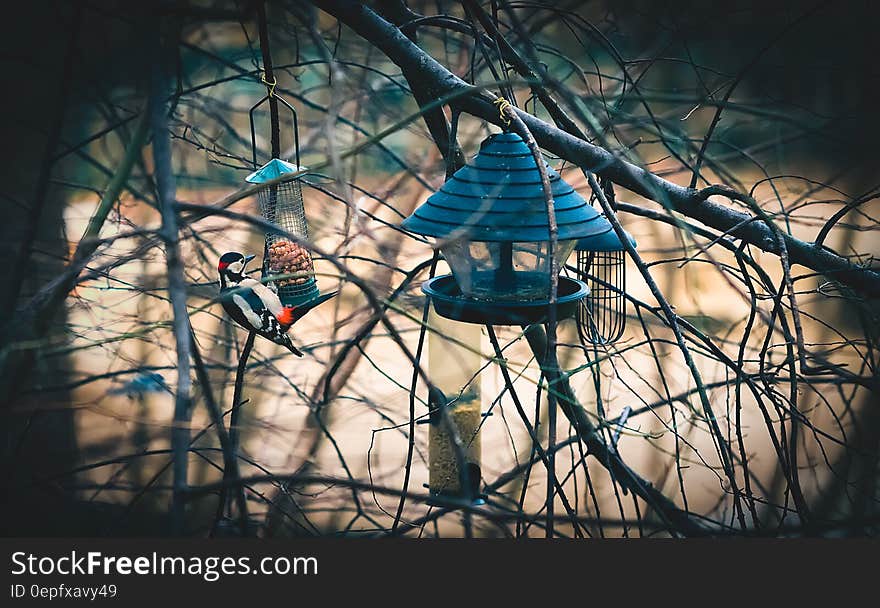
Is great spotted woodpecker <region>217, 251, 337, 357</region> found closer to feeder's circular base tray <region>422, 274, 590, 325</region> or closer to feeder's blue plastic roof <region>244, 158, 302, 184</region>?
feeder's blue plastic roof <region>244, 158, 302, 184</region>

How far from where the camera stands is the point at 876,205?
4059 mm

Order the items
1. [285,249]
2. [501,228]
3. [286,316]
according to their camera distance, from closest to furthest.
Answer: [501,228], [286,316], [285,249]

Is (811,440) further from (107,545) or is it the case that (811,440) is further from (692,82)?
(107,545)

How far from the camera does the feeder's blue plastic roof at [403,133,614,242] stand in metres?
1.44

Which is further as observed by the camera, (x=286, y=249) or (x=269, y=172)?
(x=286, y=249)

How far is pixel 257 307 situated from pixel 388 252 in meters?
0.33

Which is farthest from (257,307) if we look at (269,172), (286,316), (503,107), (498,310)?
(503,107)

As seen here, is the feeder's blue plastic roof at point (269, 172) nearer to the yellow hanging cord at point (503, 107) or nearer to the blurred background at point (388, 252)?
the blurred background at point (388, 252)

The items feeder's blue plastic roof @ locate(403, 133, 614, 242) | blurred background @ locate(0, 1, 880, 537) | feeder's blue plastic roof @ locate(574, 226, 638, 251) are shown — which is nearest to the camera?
feeder's blue plastic roof @ locate(403, 133, 614, 242)

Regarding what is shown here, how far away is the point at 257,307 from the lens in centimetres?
174

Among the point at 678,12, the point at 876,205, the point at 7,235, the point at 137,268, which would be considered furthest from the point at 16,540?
the point at 876,205

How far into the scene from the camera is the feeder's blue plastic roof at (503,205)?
1.44m

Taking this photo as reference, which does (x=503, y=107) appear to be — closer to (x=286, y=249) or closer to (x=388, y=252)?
(x=388, y=252)

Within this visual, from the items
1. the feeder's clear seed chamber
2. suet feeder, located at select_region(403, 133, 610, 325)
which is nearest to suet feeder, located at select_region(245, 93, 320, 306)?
the feeder's clear seed chamber
